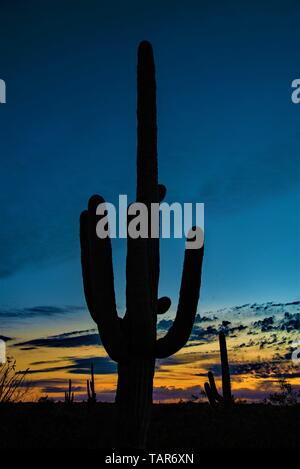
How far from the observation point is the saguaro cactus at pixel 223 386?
774 inches

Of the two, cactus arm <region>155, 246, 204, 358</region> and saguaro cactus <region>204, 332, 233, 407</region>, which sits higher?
saguaro cactus <region>204, 332, 233, 407</region>

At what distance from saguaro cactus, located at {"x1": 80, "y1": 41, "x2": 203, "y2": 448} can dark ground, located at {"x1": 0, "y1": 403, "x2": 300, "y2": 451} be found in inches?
179

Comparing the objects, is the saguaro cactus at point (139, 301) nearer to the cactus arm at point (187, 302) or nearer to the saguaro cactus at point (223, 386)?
the cactus arm at point (187, 302)

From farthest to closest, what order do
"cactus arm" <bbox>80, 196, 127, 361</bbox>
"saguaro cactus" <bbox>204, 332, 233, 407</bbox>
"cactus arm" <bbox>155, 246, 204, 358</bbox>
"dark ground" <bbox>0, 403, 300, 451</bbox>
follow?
1. "saguaro cactus" <bbox>204, 332, 233, 407</bbox>
2. "dark ground" <bbox>0, 403, 300, 451</bbox>
3. "cactus arm" <bbox>155, 246, 204, 358</bbox>
4. "cactus arm" <bbox>80, 196, 127, 361</bbox>

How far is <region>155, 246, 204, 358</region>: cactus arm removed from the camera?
25.6 ft

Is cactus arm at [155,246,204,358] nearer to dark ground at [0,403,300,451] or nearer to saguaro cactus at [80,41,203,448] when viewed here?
saguaro cactus at [80,41,203,448]

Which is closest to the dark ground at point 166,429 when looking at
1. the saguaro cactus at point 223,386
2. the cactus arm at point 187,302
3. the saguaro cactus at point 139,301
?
the saguaro cactus at point 223,386

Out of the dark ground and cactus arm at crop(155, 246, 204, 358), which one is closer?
cactus arm at crop(155, 246, 204, 358)

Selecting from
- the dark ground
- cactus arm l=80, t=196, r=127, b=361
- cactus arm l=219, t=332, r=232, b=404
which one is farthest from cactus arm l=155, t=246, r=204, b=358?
cactus arm l=219, t=332, r=232, b=404

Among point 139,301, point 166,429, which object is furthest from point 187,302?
point 166,429

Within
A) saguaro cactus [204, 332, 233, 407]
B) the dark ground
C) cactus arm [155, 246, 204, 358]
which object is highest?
saguaro cactus [204, 332, 233, 407]

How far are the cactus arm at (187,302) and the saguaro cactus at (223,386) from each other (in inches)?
486

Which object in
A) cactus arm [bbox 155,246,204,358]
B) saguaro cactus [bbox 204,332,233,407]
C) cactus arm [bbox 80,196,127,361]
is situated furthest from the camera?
saguaro cactus [bbox 204,332,233,407]
